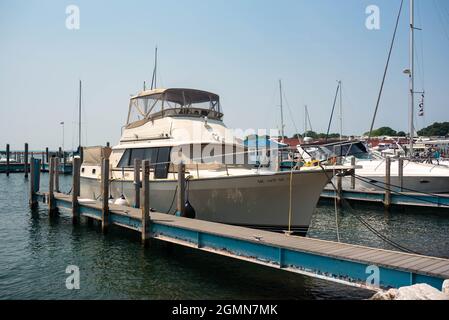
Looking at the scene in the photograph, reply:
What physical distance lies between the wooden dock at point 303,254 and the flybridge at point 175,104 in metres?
4.57

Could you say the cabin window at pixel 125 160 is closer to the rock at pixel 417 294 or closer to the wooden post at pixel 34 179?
the wooden post at pixel 34 179

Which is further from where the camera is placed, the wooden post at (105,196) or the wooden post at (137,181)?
the wooden post at (137,181)

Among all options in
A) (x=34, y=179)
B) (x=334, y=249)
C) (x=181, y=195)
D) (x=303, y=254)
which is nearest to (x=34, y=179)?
(x=34, y=179)

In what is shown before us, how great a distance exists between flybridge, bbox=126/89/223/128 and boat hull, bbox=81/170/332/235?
360 centimetres

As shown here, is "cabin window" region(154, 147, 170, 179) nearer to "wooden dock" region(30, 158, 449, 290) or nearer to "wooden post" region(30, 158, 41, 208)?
"wooden dock" region(30, 158, 449, 290)

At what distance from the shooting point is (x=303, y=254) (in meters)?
7.40

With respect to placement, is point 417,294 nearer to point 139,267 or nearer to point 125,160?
point 139,267

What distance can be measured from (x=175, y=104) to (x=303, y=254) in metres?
9.58

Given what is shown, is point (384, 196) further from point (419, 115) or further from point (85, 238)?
point (85, 238)

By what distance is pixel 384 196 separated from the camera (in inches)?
752

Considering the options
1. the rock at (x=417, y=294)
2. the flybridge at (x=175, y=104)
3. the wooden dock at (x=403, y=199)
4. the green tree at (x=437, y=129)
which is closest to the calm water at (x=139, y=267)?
the wooden dock at (x=403, y=199)

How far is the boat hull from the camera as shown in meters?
10.6

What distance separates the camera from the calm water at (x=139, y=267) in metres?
8.07

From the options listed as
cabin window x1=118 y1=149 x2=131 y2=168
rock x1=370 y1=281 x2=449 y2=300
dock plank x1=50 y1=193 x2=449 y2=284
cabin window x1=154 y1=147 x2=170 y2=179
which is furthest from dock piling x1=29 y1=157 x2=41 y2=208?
rock x1=370 y1=281 x2=449 y2=300
